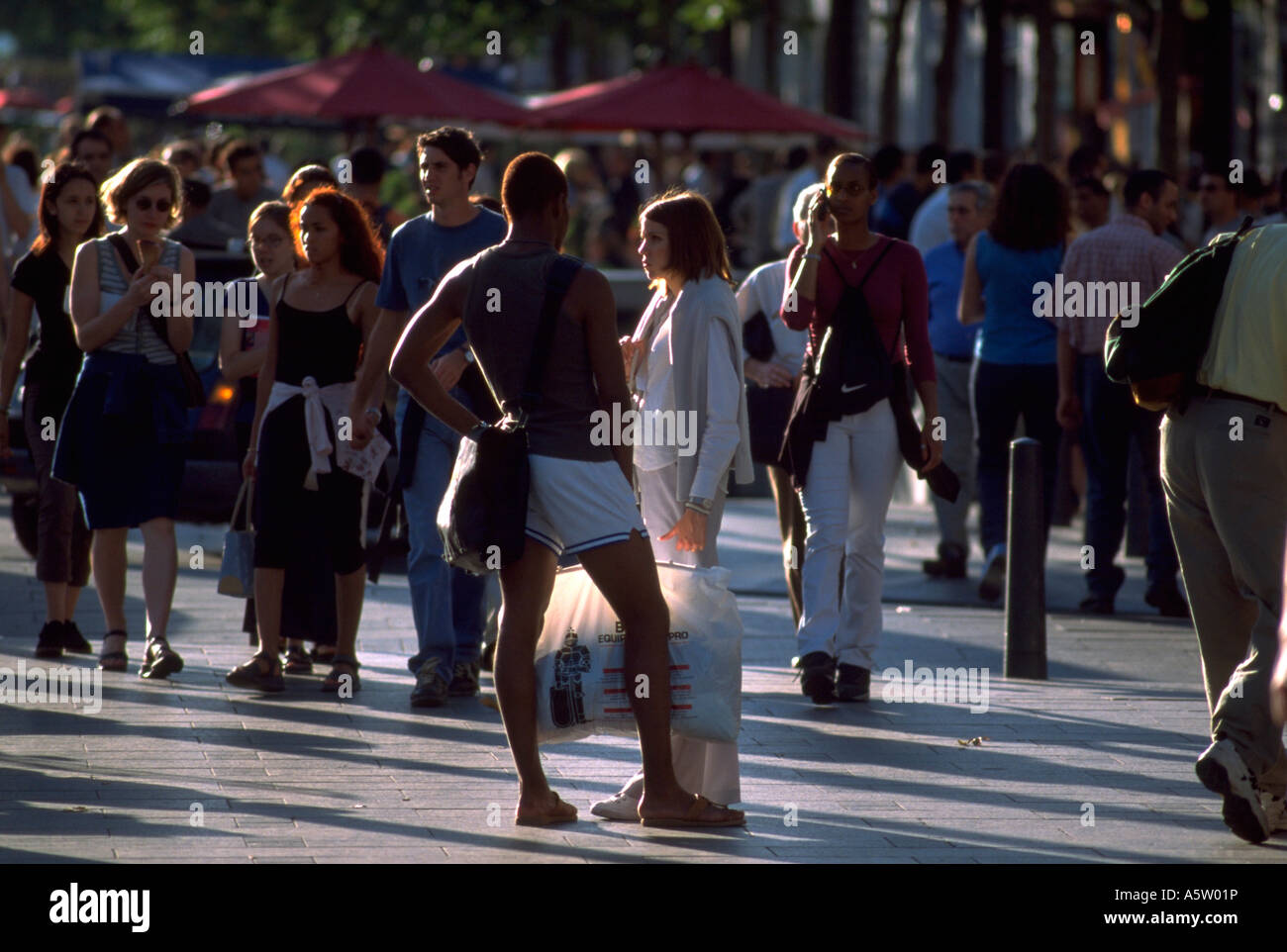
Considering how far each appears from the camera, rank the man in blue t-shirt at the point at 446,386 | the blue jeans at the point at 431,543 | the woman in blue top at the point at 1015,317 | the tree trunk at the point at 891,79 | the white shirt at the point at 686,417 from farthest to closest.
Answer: the tree trunk at the point at 891,79, the woman in blue top at the point at 1015,317, the blue jeans at the point at 431,543, the man in blue t-shirt at the point at 446,386, the white shirt at the point at 686,417

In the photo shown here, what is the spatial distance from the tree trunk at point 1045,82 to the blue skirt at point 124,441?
1473 centimetres

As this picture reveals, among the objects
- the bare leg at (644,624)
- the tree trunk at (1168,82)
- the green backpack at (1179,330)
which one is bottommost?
the bare leg at (644,624)

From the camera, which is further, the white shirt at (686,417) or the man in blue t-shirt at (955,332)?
the man in blue t-shirt at (955,332)

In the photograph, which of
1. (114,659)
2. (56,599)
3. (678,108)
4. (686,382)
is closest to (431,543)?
(114,659)

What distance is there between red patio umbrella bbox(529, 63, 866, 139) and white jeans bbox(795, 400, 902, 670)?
13.5 meters

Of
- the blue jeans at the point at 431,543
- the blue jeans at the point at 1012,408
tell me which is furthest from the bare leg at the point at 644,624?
the blue jeans at the point at 1012,408

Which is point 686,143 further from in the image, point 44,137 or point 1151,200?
point 44,137

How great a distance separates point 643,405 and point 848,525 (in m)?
1.46

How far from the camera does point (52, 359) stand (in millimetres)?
9414

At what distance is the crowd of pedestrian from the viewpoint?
620 cm

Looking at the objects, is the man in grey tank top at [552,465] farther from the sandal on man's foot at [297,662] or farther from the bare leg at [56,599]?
the bare leg at [56,599]

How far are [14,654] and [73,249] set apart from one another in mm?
1671

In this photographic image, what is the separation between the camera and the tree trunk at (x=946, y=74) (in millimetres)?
25344
